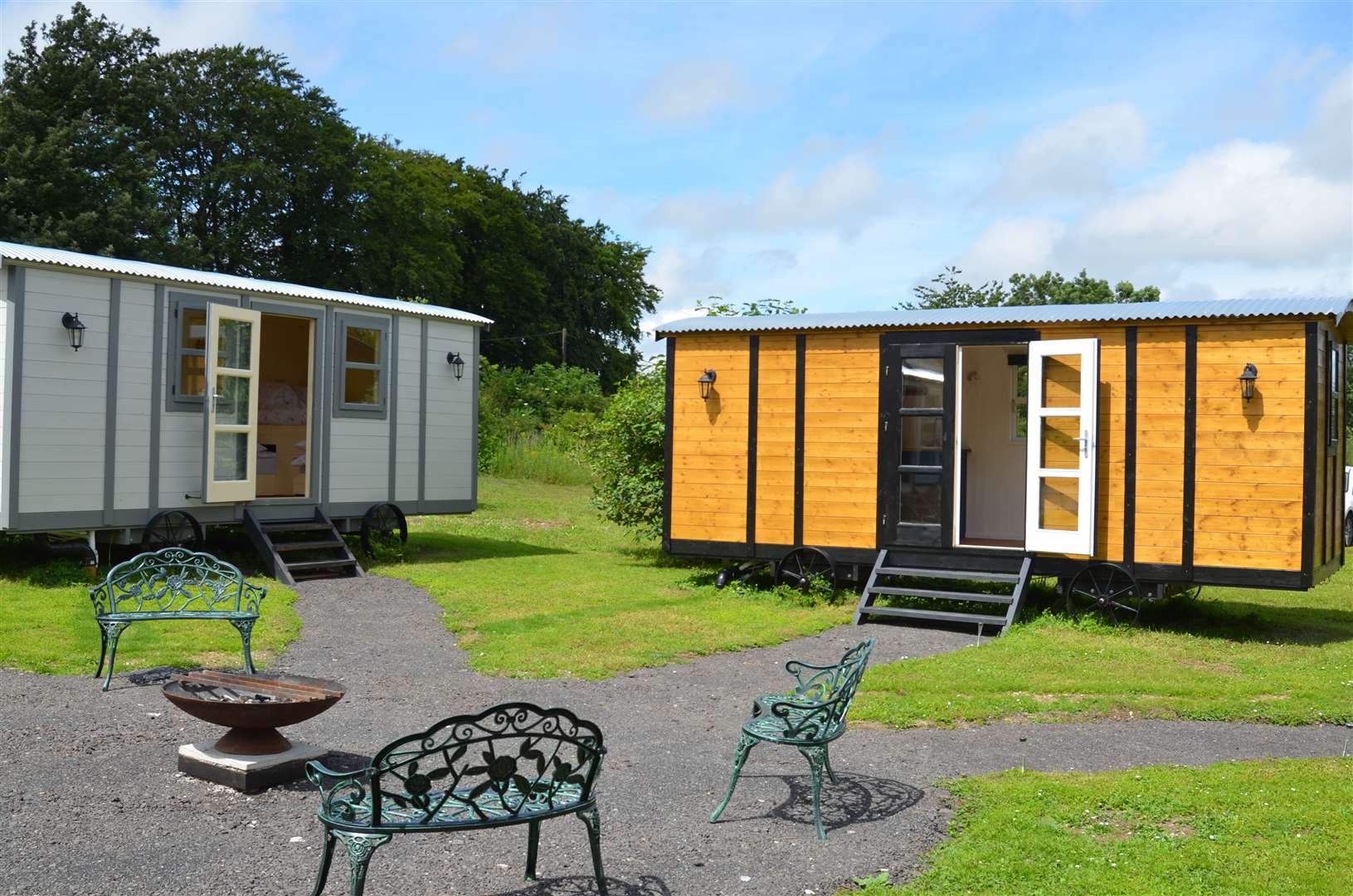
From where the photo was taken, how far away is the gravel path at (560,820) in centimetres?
458

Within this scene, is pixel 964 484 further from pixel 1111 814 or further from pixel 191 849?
pixel 191 849

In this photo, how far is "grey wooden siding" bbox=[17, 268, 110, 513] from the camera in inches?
440

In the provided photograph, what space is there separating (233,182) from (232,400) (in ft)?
63.2

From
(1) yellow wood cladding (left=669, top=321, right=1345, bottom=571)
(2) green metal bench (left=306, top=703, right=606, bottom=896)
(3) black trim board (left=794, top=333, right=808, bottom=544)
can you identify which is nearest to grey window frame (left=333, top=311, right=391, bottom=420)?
(1) yellow wood cladding (left=669, top=321, right=1345, bottom=571)

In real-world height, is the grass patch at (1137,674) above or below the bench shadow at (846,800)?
above

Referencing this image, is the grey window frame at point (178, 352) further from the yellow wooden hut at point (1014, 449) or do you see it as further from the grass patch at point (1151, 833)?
the grass patch at point (1151, 833)

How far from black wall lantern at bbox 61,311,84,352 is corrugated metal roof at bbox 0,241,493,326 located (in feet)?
1.49

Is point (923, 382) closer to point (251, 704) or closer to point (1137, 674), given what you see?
point (1137, 674)

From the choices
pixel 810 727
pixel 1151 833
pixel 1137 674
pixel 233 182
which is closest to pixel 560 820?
pixel 810 727

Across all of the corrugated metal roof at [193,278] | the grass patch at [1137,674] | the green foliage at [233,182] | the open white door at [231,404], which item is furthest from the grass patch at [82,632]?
the green foliage at [233,182]

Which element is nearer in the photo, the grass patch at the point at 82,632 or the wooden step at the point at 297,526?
the grass patch at the point at 82,632

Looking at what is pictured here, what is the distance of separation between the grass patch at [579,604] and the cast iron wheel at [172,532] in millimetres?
1952

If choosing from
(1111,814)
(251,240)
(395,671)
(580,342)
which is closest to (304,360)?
(395,671)

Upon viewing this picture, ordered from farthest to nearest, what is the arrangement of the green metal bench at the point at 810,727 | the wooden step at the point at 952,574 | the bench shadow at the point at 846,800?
the wooden step at the point at 952,574 < the bench shadow at the point at 846,800 < the green metal bench at the point at 810,727
